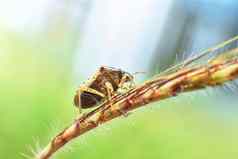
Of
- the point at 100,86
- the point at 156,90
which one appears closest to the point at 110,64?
the point at 100,86

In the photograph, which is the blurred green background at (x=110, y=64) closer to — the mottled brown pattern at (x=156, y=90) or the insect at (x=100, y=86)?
the insect at (x=100, y=86)

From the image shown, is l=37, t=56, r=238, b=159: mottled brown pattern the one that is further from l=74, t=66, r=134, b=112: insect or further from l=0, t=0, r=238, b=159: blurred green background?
l=0, t=0, r=238, b=159: blurred green background

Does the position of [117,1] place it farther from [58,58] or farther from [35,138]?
[35,138]

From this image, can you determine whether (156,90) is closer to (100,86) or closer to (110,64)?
(100,86)

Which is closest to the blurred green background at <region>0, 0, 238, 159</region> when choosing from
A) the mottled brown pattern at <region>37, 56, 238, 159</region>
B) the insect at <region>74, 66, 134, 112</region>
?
the insect at <region>74, 66, 134, 112</region>

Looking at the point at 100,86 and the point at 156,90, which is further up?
the point at 156,90

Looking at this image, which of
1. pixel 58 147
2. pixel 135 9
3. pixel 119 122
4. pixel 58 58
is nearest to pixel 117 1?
pixel 135 9
